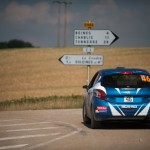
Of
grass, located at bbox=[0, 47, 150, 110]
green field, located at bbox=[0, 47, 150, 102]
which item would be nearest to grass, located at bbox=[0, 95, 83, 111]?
grass, located at bbox=[0, 47, 150, 110]

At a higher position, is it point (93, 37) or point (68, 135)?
point (93, 37)

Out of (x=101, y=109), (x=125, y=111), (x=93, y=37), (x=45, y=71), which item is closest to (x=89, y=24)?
(x=93, y=37)

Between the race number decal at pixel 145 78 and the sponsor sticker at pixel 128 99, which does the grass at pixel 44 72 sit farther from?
the sponsor sticker at pixel 128 99

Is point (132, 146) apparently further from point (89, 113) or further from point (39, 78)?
point (39, 78)

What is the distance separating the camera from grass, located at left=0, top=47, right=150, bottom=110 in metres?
37.2

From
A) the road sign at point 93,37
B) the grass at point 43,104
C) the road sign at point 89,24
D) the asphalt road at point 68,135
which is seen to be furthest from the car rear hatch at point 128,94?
the road sign at point 89,24

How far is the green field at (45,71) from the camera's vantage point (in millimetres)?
39531

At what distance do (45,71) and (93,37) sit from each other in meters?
24.4

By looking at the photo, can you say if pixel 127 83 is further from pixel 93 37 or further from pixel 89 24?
pixel 89 24

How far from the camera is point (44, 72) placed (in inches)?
2035

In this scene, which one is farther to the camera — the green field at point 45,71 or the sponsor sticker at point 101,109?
the green field at point 45,71

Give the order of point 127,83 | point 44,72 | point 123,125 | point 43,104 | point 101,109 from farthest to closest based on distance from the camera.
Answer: point 44,72 < point 43,104 < point 123,125 < point 127,83 < point 101,109

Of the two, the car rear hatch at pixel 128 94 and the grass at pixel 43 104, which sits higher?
the car rear hatch at pixel 128 94

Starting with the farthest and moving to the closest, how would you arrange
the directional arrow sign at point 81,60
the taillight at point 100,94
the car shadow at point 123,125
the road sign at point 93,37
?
1. the directional arrow sign at point 81,60
2. the road sign at point 93,37
3. the car shadow at point 123,125
4. the taillight at point 100,94
